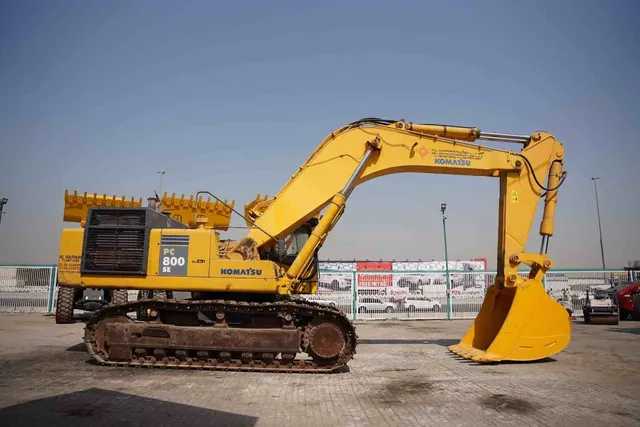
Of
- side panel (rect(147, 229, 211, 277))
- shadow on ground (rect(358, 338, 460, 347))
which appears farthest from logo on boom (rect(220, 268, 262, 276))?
shadow on ground (rect(358, 338, 460, 347))

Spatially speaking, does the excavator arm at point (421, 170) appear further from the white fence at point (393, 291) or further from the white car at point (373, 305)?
the white car at point (373, 305)

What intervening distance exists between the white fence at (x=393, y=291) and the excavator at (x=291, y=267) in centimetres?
958

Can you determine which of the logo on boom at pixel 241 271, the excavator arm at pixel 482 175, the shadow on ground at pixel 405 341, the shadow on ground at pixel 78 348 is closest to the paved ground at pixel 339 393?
the shadow on ground at pixel 78 348

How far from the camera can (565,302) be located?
20781 millimetres

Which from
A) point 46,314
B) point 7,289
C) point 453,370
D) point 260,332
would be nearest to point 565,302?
point 453,370

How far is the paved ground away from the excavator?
491 mm

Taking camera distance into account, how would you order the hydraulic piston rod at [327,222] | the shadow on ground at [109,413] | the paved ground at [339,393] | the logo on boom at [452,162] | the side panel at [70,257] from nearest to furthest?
the shadow on ground at [109,413] → the paved ground at [339,393] → the side panel at [70,257] → the hydraulic piston rod at [327,222] → the logo on boom at [452,162]

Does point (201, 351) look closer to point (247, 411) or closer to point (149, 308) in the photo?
point (149, 308)

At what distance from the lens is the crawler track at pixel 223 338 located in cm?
828

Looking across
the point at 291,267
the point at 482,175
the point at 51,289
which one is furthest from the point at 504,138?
the point at 51,289

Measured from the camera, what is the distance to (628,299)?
65.7 ft

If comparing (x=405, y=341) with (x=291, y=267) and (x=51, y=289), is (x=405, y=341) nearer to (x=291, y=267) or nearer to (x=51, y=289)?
(x=291, y=267)

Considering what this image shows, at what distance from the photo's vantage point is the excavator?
840cm

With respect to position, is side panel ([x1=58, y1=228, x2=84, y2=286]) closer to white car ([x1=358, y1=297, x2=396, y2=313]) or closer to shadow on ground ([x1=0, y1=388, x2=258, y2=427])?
shadow on ground ([x1=0, y1=388, x2=258, y2=427])
